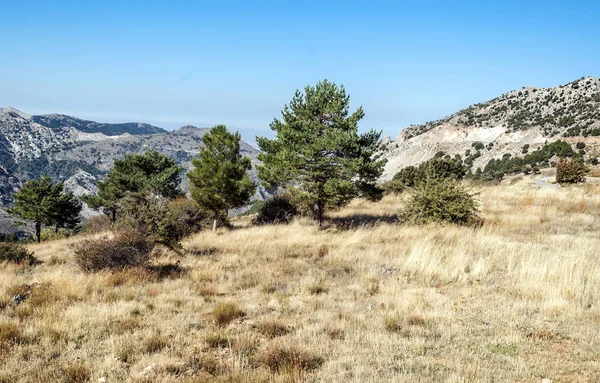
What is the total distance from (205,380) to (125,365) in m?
1.26

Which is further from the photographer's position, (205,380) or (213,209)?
(213,209)

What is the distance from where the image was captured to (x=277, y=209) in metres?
27.2

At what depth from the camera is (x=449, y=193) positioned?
1529 centimetres

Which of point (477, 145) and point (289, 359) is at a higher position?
point (477, 145)

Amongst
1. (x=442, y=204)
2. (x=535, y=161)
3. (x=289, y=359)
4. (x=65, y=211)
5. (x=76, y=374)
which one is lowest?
(x=65, y=211)

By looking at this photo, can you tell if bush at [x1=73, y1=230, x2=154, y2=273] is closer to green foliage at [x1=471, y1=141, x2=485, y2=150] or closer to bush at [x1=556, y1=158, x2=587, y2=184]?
bush at [x1=556, y1=158, x2=587, y2=184]

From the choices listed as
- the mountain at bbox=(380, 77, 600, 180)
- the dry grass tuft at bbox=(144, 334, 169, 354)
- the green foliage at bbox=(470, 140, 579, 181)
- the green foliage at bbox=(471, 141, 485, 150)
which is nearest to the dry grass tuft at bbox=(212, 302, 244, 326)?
the dry grass tuft at bbox=(144, 334, 169, 354)

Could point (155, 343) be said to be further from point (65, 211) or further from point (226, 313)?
point (65, 211)

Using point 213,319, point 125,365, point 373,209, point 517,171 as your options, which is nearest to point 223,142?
point 373,209

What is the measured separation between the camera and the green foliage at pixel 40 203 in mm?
48000

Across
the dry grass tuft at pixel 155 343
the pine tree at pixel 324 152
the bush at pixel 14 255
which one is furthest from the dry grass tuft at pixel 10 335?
the pine tree at pixel 324 152

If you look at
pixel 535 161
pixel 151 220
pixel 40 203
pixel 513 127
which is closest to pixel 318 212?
pixel 151 220

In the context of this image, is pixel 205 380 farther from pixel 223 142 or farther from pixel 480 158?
pixel 480 158

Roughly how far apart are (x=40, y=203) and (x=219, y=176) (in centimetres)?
3844
